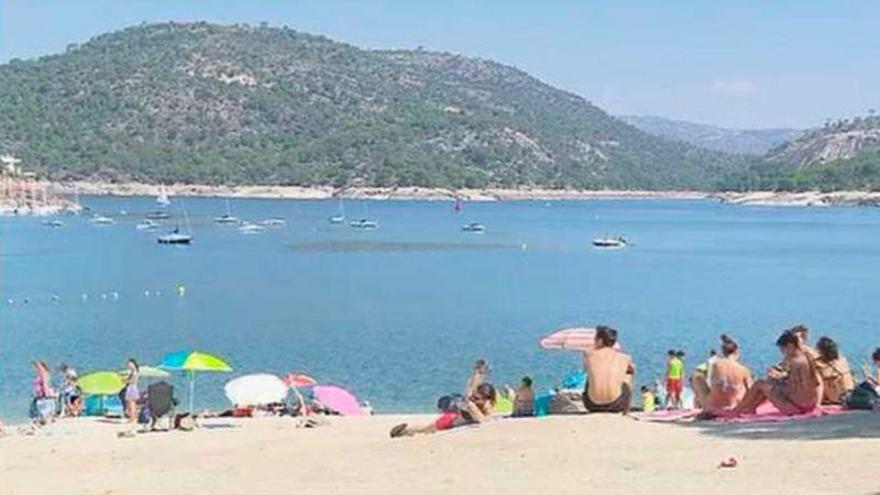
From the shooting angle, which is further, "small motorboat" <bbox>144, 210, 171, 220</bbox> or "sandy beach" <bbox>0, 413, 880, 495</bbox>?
"small motorboat" <bbox>144, 210, 171, 220</bbox>

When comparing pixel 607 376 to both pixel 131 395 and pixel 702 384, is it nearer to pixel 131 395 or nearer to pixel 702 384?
pixel 702 384

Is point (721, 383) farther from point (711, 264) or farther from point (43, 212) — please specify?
point (43, 212)

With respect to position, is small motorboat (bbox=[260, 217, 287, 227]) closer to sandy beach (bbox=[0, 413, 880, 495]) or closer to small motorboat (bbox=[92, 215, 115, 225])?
small motorboat (bbox=[92, 215, 115, 225])

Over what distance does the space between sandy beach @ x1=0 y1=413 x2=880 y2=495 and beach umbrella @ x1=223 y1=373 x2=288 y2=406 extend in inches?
244

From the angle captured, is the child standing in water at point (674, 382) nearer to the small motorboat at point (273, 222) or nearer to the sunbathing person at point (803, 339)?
the sunbathing person at point (803, 339)

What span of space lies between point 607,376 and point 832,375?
297 cm

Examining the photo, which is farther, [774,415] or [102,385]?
[102,385]

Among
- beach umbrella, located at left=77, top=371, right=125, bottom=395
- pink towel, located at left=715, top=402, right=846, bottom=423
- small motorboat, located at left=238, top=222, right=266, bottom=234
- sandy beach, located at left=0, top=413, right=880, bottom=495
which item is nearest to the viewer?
sandy beach, located at left=0, top=413, right=880, bottom=495

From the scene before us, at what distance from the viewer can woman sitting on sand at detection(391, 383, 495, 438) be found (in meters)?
18.9

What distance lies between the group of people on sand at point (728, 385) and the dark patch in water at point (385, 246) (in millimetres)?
→ 99628

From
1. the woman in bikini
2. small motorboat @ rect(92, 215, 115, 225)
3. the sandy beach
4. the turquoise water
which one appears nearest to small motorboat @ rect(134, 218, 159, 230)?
small motorboat @ rect(92, 215, 115, 225)

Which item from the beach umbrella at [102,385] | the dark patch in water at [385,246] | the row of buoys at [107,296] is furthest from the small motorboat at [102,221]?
the beach umbrella at [102,385]

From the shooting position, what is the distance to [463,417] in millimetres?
19094

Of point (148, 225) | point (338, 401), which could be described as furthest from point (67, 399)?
point (148, 225)
